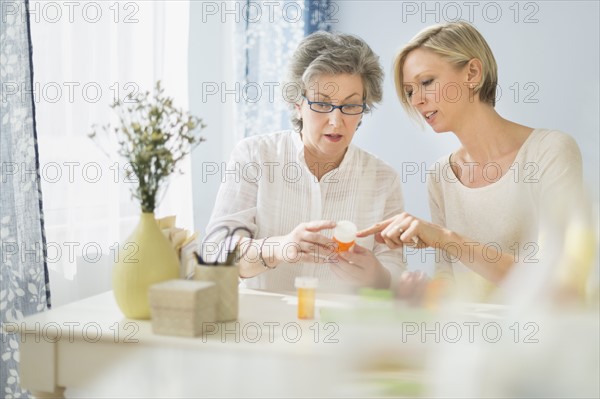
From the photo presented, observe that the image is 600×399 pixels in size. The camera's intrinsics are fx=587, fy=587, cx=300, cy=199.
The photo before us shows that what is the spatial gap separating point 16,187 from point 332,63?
992 millimetres

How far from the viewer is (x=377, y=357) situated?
0.85 metres

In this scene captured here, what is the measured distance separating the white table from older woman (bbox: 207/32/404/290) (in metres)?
0.59

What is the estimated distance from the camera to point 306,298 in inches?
48.3

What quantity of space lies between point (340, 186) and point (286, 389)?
1010mm

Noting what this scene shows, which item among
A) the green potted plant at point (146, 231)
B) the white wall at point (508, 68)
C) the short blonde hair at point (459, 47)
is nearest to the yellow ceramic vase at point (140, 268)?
the green potted plant at point (146, 231)

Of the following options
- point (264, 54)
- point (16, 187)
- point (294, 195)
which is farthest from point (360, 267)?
point (264, 54)

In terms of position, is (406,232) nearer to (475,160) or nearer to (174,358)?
(475,160)

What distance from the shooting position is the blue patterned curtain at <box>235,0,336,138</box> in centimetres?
303

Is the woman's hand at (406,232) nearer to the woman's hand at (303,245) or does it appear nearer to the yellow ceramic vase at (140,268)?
the woman's hand at (303,245)

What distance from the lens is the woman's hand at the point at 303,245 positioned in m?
1.49

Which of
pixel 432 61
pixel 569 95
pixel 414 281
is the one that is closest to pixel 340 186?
pixel 432 61

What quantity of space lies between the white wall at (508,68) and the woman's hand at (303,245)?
1.31 meters

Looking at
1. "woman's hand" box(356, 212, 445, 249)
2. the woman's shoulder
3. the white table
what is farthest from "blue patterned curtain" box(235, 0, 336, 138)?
the white table

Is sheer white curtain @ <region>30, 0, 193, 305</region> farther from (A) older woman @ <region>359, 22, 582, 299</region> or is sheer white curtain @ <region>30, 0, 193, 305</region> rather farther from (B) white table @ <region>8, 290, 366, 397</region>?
(A) older woman @ <region>359, 22, 582, 299</region>
